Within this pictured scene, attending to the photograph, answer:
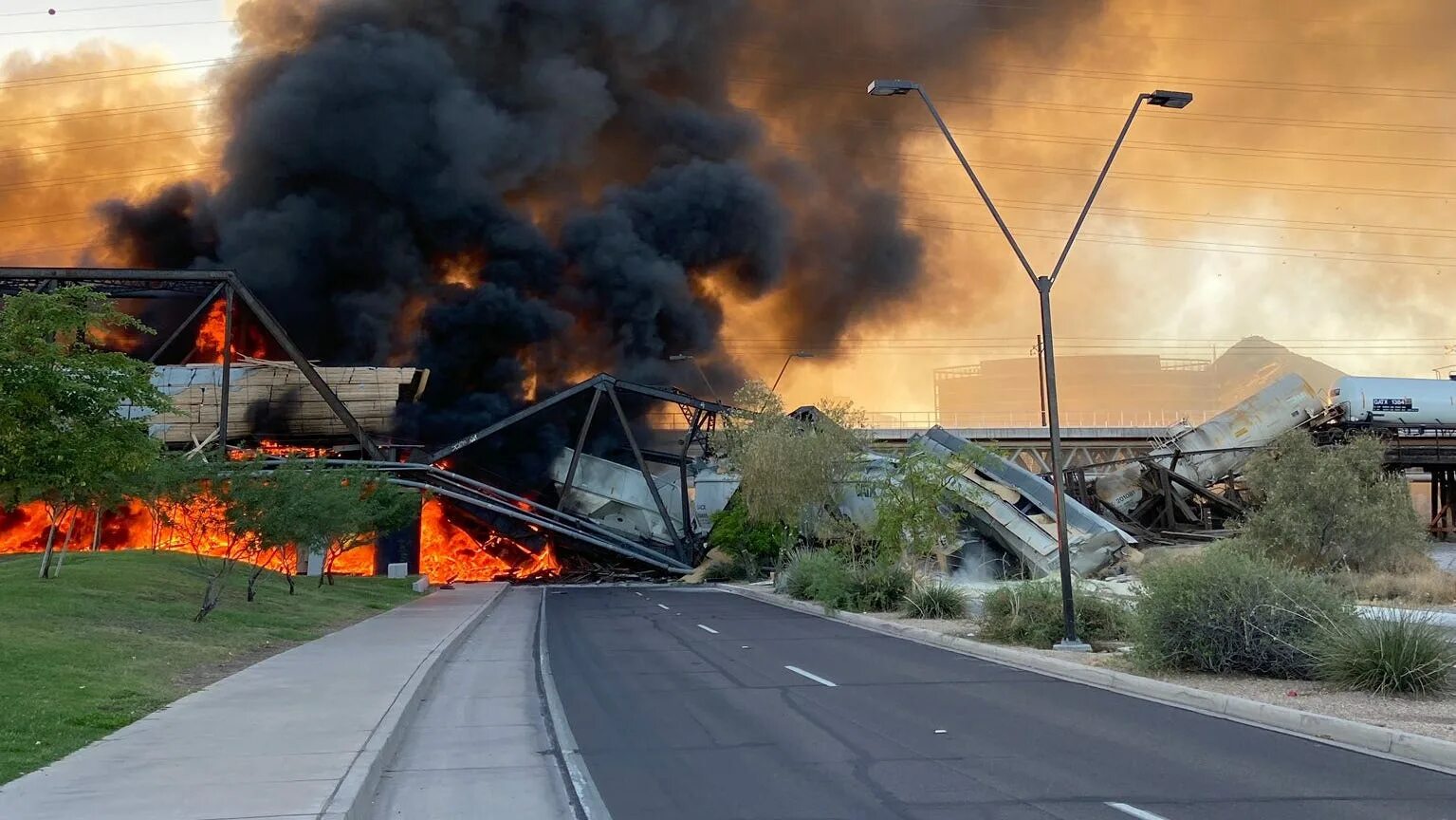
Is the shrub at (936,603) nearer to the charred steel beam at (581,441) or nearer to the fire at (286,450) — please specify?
the charred steel beam at (581,441)

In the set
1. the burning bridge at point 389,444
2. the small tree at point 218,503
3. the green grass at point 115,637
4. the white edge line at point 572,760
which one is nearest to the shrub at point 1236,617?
the white edge line at point 572,760

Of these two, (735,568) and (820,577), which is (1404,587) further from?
(735,568)

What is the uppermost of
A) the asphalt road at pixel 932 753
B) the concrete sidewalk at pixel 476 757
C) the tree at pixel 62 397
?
the tree at pixel 62 397

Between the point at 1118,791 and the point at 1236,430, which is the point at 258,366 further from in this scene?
the point at 1118,791

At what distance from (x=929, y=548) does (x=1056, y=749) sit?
16.6 m

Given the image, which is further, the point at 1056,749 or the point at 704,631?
the point at 704,631

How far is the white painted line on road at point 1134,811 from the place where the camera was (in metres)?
6.59

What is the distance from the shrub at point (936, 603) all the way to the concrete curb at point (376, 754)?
10.5 metres

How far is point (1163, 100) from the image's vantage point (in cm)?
1647

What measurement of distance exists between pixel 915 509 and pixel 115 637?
1590cm

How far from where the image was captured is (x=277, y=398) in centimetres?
5166

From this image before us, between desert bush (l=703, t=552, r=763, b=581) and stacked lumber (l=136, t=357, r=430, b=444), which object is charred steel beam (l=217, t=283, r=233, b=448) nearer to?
stacked lumber (l=136, t=357, r=430, b=444)

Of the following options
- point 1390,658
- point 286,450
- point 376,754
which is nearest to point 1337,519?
point 1390,658

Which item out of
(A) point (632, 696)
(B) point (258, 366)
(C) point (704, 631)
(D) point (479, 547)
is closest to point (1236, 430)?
(C) point (704, 631)
